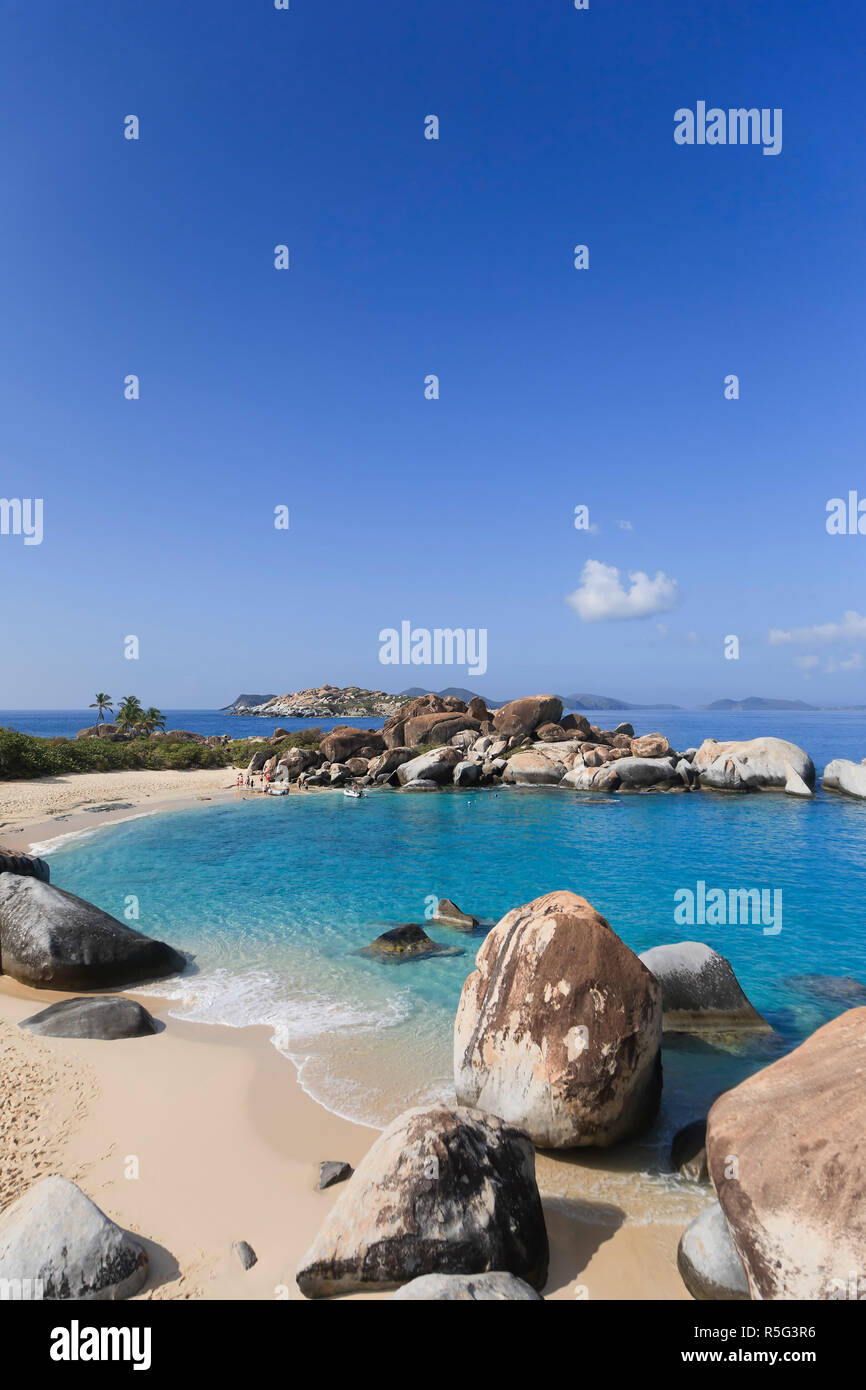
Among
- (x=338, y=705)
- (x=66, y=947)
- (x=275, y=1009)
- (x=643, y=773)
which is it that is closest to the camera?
(x=275, y=1009)

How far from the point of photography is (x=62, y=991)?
39.0 ft

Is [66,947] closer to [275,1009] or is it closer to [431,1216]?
[275,1009]

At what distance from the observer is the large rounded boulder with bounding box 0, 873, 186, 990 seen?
39.2ft

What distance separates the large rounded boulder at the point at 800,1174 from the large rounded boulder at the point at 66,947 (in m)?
10.6

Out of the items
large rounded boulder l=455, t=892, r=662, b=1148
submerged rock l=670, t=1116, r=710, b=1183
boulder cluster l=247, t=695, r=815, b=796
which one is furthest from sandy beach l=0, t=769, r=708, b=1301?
boulder cluster l=247, t=695, r=815, b=796

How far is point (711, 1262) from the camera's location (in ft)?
16.8

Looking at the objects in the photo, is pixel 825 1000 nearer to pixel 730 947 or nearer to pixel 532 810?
pixel 730 947

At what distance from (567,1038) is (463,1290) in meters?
2.95

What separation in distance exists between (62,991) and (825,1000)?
13627mm

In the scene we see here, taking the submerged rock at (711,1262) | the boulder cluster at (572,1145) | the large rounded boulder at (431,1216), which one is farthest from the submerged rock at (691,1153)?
the large rounded boulder at (431,1216)

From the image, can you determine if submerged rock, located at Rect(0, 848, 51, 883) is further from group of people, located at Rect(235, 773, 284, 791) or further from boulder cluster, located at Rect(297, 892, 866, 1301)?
group of people, located at Rect(235, 773, 284, 791)

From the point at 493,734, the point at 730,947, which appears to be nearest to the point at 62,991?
the point at 730,947

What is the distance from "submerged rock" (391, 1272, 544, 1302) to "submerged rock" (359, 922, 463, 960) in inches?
361

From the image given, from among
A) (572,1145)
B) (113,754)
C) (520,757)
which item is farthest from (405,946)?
(113,754)
